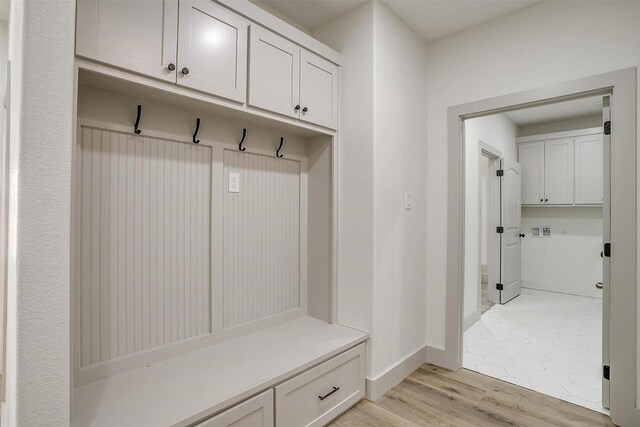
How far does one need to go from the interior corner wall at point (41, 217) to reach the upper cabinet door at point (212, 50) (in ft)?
1.93

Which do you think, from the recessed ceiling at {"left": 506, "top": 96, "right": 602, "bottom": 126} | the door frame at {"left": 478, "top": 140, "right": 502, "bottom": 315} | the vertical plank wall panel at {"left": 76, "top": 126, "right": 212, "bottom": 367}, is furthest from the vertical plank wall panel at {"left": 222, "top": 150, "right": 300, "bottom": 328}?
the recessed ceiling at {"left": 506, "top": 96, "right": 602, "bottom": 126}

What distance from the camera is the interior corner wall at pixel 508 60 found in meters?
2.00

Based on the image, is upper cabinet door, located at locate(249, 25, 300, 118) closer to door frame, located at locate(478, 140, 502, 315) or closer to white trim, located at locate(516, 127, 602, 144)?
door frame, located at locate(478, 140, 502, 315)

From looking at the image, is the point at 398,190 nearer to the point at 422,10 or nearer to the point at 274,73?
the point at 274,73

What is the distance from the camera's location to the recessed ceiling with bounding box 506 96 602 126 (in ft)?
14.2

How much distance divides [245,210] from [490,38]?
89.5 inches

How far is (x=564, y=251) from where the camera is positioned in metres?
5.02

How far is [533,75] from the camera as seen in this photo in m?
2.29

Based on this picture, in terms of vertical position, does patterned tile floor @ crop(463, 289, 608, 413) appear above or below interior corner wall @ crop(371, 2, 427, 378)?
below

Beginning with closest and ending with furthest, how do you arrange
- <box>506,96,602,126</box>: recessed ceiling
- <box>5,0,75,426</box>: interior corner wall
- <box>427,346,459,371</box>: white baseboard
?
<box>5,0,75,426</box>: interior corner wall, <box>427,346,459,371</box>: white baseboard, <box>506,96,602,126</box>: recessed ceiling

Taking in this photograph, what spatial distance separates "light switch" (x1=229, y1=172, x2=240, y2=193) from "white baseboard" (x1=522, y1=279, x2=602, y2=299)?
529cm

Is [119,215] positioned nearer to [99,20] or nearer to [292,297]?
[99,20]

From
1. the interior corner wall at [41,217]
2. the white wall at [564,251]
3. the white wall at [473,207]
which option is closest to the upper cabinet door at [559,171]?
the white wall at [564,251]

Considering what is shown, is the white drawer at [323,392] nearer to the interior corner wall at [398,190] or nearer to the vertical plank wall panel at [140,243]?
the interior corner wall at [398,190]
